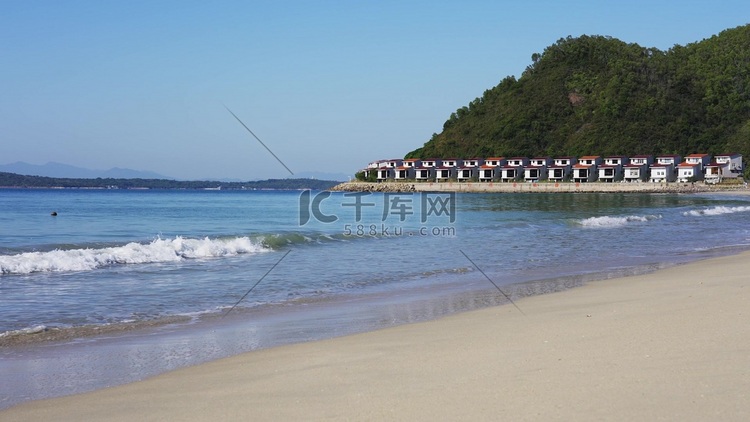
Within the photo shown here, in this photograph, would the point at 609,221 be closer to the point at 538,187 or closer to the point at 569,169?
the point at 538,187

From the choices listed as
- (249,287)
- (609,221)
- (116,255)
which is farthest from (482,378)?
(609,221)

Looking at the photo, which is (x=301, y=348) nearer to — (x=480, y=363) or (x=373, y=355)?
(x=373, y=355)

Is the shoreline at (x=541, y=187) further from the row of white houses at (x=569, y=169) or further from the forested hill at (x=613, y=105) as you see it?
the forested hill at (x=613, y=105)

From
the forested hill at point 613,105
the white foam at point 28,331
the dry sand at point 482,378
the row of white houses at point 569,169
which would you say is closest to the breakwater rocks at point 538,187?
the row of white houses at point 569,169

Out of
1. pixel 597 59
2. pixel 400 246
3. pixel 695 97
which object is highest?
pixel 597 59

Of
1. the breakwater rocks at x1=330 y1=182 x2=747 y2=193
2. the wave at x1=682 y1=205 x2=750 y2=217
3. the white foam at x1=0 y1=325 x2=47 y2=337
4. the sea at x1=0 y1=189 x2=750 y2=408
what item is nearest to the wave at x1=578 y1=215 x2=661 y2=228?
the sea at x1=0 y1=189 x2=750 y2=408

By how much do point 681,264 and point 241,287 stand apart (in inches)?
388

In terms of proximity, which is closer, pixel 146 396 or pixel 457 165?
pixel 146 396

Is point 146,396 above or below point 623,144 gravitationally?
below

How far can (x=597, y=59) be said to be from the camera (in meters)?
151

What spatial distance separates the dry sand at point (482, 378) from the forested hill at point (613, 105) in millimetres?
116995

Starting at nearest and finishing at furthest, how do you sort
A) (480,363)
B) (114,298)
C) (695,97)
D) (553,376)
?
(553,376) < (480,363) < (114,298) < (695,97)

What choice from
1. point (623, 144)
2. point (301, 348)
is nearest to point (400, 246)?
point (301, 348)

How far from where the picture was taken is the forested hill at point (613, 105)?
394 feet
